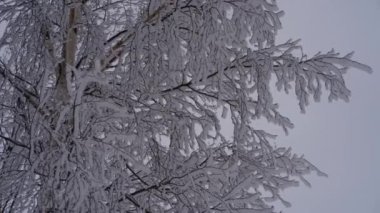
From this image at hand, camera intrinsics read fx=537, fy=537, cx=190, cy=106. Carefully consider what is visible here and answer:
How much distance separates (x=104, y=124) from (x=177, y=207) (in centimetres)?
88

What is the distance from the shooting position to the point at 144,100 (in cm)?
443

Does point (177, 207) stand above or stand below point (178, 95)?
below

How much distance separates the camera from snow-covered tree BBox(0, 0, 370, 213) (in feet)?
12.0

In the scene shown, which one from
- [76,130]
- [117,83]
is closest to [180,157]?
[117,83]

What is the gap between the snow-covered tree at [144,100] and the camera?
3670 mm

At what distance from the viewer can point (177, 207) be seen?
419 centimetres

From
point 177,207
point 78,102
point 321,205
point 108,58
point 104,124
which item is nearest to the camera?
point 78,102

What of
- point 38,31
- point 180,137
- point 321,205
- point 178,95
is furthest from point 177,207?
point 321,205

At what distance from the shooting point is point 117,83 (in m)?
4.45

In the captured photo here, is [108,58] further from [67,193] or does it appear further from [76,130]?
[67,193]

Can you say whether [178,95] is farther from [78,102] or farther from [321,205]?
[321,205]

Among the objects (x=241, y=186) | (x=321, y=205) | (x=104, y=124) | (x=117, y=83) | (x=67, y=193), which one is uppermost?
(x=321, y=205)

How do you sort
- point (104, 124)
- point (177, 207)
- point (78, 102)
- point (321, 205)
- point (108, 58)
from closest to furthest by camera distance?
point (78, 102) < point (104, 124) < point (177, 207) < point (108, 58) < point (321, 205)

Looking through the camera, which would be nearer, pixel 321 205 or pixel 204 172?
pixel 204 172
